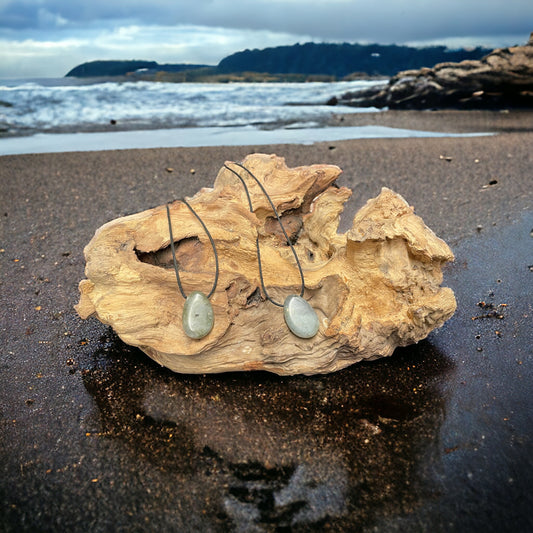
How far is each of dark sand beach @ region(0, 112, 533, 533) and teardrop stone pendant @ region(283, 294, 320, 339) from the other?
244 mm

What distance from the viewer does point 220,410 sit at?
6.62ft

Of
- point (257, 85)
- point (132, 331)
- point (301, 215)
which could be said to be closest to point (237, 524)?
point (132, 331)

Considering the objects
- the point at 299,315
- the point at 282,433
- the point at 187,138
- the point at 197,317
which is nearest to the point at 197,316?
the point at 197,317

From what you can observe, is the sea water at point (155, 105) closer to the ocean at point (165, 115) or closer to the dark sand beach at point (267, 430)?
the ocean at point (165, 115)

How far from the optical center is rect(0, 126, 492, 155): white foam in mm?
6840

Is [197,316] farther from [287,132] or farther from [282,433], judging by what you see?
[287,132]

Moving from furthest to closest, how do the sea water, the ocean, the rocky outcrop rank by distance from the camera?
the rocky outcrop → the sea water → the ocean

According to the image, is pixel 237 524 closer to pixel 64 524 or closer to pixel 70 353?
pixel 64 524

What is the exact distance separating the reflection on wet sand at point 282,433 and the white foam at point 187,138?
16.7 feet

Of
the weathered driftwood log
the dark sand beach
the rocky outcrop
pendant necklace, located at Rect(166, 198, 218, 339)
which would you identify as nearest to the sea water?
the rocky outcrop

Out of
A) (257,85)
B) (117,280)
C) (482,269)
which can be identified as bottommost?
(482,269)

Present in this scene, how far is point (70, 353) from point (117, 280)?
60 centimetres

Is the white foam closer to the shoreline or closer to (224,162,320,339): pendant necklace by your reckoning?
the shoreline

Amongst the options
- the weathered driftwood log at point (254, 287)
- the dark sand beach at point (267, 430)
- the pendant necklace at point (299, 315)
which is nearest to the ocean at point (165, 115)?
the dark sand beach at point (267, 430)
